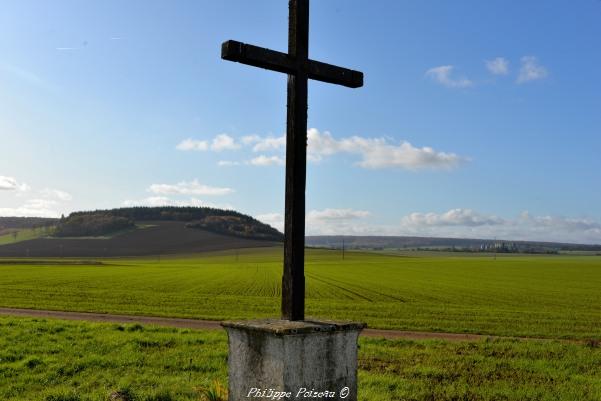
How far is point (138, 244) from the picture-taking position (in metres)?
167

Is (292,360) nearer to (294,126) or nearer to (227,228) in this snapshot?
(294,126)

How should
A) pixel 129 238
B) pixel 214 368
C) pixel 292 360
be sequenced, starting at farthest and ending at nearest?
1. pixel 129 238
2. pixel 214 368
3. pixel 292 360

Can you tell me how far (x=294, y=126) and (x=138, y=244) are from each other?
16906cm

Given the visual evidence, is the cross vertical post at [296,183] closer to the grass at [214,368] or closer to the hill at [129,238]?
the grass at [214,368]

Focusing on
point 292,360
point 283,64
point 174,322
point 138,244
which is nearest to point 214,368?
point 292,360

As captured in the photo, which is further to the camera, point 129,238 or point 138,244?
point 129,238

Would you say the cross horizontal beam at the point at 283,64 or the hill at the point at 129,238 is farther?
the hill at the point at 129,238

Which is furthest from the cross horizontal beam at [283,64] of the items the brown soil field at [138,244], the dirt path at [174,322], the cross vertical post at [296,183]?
the brown soil field at [138,244]

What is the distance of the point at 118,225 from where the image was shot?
18900 cm

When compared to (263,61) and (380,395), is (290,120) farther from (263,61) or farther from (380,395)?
(380,395)

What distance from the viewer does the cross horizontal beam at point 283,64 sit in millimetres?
5445

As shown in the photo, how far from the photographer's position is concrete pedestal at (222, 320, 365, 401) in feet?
16.6

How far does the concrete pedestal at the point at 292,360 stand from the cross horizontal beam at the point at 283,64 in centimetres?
260

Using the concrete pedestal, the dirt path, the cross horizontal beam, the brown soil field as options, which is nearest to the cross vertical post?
the cross horizontal beam
